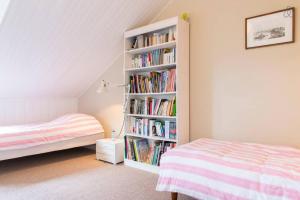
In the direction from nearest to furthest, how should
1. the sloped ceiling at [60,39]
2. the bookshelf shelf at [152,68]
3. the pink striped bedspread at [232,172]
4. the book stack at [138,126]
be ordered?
1. the pink striped bedspread at [232,172]
2. the sloped ceiling at [60,39]
3. the bookshelf shelf at [152,68]
4. the book stack at [138,126]

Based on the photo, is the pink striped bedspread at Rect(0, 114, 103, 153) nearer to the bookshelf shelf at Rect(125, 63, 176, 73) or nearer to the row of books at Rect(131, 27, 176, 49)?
the bookshelf shelf at Rect(125, 63, 176, 73)

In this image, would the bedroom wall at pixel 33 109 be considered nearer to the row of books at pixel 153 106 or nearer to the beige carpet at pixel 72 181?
the beige carpet at pixel 72 181

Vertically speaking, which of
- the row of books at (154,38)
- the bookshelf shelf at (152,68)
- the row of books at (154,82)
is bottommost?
the row of books at (154,82)

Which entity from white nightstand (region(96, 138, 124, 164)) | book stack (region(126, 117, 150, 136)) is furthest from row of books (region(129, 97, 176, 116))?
white nightstand (region(96, 138, 124, 164))

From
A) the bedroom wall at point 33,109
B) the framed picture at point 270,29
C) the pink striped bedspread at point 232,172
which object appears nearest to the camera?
the pink striped bedspread at point 232,172

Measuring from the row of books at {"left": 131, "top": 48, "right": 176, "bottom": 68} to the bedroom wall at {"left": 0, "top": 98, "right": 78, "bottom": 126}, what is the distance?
1.91 m

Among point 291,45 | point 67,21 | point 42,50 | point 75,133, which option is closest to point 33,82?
point 42,50

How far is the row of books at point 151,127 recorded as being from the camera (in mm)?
2863

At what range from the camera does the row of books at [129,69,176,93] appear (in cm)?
287

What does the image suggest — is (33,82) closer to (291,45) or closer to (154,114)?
(154,114)

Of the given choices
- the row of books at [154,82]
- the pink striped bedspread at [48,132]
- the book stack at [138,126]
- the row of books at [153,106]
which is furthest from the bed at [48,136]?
the row of books at [154,82]

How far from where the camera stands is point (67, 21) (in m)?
2.76

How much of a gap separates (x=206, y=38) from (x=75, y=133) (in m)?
2.36

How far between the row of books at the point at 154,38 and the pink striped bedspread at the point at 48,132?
1490mm
